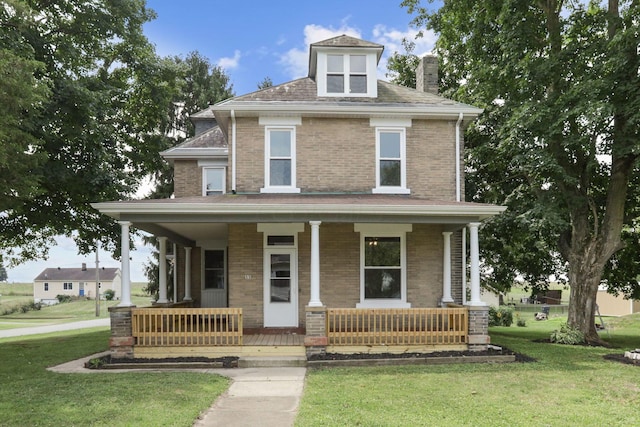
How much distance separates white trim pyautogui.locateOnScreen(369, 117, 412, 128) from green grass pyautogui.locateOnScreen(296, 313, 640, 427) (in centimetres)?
656

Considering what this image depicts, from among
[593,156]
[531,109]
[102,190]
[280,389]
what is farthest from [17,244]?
[593,156]

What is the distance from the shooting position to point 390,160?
13.3m

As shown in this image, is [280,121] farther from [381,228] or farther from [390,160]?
[381,228]

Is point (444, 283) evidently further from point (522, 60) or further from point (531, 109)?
point (522, 60)

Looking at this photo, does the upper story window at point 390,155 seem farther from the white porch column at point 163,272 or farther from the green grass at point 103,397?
the green grass at point 103,397

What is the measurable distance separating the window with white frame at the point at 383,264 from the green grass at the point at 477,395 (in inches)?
119

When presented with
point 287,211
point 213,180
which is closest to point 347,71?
point 287,211

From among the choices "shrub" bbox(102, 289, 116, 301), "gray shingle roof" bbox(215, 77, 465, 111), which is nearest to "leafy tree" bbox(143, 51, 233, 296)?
"gray shingle roof" bbox(215, 77, 465, 111)

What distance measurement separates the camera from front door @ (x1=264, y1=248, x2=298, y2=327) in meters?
12.7

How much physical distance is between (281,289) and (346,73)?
646 centimetres

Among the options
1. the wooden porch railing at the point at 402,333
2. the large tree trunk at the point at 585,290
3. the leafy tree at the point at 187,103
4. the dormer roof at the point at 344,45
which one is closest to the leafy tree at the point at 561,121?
the large tree trunk at the point at 585,290

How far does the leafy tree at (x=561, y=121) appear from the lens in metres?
13.1

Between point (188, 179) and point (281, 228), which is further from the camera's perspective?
point (188, 179)

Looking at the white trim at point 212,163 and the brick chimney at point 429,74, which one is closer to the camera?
the brick chimney at point 429,74
